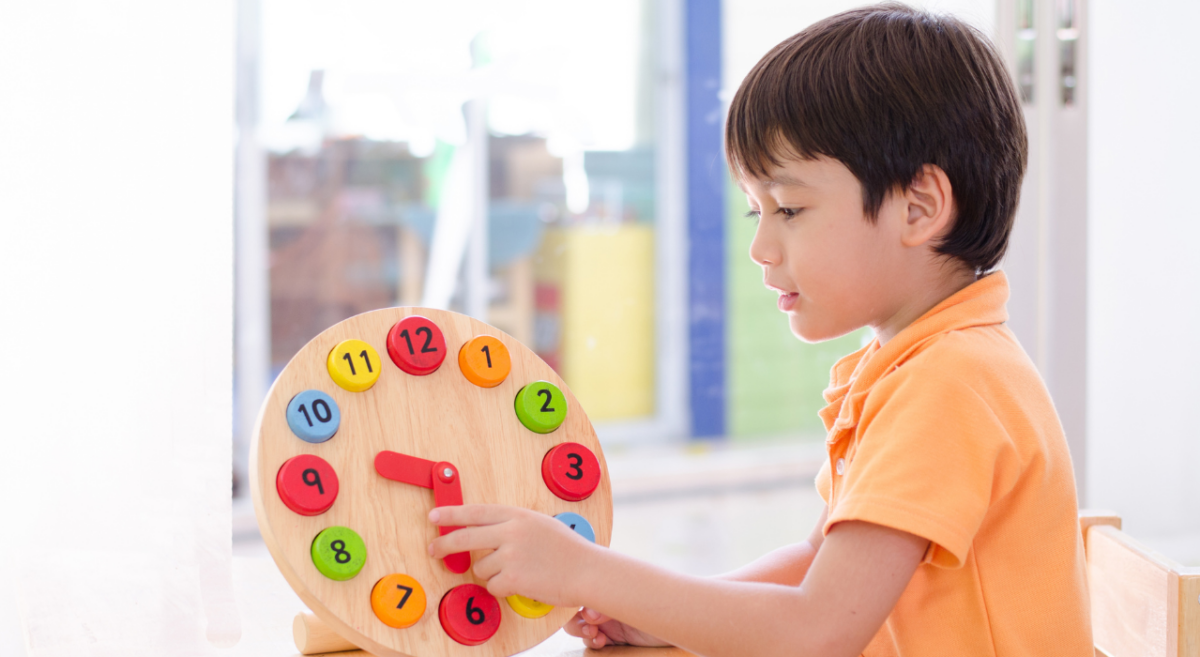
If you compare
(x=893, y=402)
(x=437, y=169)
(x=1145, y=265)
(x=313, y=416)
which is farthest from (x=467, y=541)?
(x=437, y=169)

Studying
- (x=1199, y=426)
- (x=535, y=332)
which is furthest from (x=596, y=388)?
(x=1199, y=426)

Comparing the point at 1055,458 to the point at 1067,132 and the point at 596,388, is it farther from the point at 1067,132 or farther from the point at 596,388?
the point at 596,388

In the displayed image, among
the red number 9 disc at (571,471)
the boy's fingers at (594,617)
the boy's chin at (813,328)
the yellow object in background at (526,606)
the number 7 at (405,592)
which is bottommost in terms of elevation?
the boy's fingers at (594,617)

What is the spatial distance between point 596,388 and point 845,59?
230cm

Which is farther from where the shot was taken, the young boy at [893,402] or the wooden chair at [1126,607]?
the wooden chair at [1126,607]

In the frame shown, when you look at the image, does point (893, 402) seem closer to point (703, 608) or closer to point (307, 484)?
point (703, 608)

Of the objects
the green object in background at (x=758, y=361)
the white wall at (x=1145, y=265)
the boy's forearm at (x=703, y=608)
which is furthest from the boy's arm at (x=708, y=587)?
the green object in background at (x=758, y=361)

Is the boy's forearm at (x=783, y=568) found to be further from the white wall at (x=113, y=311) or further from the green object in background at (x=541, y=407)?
Answer: the white wall at (x=113, y=311)

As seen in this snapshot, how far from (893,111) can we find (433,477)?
15.0 inches

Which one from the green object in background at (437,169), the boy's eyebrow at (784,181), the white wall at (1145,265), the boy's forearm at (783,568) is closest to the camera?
the boy's eyebrow at (784,181)

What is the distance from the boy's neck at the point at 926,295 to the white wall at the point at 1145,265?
3.20ft

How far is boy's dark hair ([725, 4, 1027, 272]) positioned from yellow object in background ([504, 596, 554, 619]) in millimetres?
327

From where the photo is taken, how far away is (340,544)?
0.55 m

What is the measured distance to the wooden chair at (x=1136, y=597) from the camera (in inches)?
27.2
